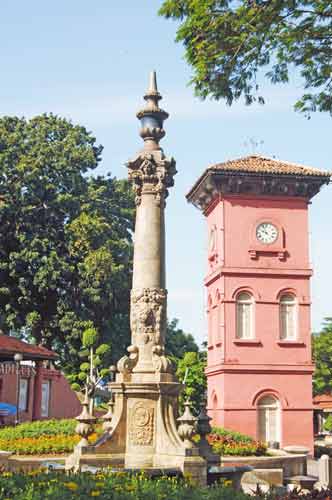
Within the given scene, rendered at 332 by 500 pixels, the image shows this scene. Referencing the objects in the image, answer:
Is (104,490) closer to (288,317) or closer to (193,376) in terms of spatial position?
(288,317)

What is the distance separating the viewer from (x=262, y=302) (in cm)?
3181

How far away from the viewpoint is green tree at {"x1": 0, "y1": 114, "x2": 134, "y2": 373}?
3444 centimetres

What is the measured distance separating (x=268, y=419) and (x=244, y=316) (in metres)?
4.49

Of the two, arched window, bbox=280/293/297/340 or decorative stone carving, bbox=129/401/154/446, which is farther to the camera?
arched window, bbox=280/293/297/340

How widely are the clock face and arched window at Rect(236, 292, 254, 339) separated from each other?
265 centimetres

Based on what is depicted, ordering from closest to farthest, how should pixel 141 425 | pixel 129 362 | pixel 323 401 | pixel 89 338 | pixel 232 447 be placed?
pixel 141 425 → pixel 129 362 → pixel 232 447 → pixel 89 338 → pixel 323 401

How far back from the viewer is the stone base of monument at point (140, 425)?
13195 mm

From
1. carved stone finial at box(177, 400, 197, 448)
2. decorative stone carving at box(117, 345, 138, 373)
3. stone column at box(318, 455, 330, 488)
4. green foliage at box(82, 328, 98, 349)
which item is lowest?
stone column at box(318, 455, 330, 488)

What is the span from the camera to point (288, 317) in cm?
3225

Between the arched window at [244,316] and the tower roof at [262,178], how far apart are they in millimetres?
4798

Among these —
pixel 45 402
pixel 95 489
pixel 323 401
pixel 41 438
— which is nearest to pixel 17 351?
pixel 41 438

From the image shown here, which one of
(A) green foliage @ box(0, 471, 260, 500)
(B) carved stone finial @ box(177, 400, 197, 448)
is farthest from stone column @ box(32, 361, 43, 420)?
(A) green foliage @ box(0, 471, 260, 500)

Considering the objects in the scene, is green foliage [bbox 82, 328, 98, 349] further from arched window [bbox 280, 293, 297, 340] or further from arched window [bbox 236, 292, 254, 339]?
arched window [bbox 280, 293, 297, 340]

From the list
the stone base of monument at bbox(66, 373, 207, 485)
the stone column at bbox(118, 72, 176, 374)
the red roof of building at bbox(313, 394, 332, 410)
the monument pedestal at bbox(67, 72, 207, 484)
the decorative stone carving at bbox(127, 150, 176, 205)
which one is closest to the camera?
the monument pedestal at bbox(67, 72, 207, 484)
